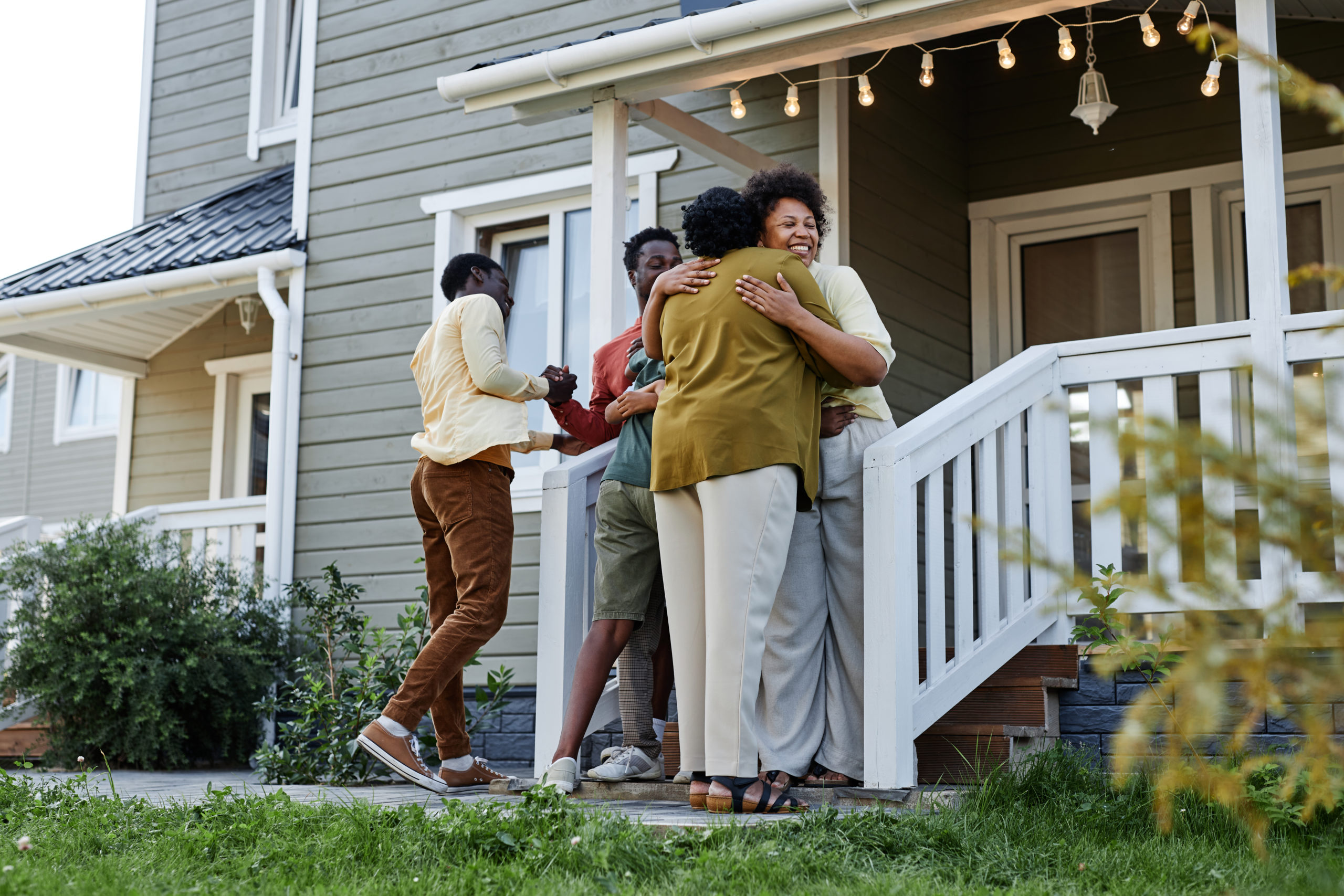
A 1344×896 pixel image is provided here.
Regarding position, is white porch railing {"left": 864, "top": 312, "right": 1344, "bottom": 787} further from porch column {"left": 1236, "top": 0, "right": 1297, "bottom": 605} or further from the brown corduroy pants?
the brown corduroy pants

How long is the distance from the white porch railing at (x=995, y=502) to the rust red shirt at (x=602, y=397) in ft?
3.40

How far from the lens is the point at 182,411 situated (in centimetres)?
931

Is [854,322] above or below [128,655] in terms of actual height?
above

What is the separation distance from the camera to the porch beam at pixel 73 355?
8.80 meters

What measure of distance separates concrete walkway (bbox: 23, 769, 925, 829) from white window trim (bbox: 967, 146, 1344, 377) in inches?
148

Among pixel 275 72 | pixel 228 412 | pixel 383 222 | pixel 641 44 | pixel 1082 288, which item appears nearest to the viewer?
pixel 641 44

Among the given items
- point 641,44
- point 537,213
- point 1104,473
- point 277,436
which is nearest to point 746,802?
point 1104,473

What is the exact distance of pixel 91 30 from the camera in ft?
91.0

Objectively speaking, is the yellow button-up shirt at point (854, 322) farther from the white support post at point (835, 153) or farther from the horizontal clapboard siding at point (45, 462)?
the horizontal clapboard siding at point (45, 462)

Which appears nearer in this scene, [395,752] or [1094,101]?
[395,752]

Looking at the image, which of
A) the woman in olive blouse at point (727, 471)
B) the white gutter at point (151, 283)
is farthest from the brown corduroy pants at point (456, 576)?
the white gutter at point (151, 283)

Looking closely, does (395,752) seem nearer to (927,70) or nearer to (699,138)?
(699,138)

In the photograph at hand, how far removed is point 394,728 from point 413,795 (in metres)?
0.46

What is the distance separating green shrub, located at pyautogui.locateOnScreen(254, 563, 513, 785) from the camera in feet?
18.1
